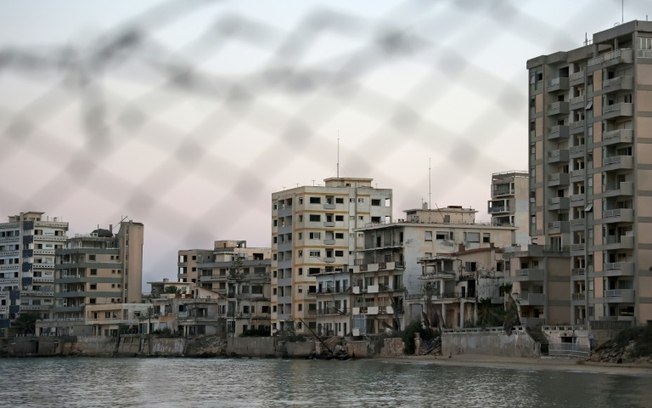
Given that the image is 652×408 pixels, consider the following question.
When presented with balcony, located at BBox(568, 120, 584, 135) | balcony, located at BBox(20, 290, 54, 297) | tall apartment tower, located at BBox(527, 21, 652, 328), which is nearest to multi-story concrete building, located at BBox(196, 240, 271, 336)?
balcony, located at BBox(20, 290, 54, 297)

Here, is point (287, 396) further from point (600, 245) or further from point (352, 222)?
point (352, 222)

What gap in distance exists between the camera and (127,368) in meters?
118

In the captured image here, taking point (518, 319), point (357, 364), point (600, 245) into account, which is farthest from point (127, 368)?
point (600, 245)

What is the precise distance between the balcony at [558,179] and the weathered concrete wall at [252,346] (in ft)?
141

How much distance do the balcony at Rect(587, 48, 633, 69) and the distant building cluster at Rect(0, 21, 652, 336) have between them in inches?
5.7

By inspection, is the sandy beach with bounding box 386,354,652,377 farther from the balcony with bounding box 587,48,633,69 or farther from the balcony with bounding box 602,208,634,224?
the balcony with bounding box 587,48,633,69

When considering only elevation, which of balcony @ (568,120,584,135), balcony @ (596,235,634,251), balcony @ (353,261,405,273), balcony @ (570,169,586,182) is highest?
balcony @ (568,120,584,135)

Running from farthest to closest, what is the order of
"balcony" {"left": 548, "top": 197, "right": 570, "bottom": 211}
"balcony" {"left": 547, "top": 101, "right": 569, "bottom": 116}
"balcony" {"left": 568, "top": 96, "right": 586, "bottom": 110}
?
"balcony" {"left": 548, "top": 197, "right": 570, "bottom": 211} < "balcony" {"left": 547, "top": 101, "right": 569, "bottom": 116} < "balcony" {"left": 568, "top": 96, "right": 586, "bottom": 110}

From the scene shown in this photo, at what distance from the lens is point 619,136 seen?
91.9 m

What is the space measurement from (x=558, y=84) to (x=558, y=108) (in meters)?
1.89

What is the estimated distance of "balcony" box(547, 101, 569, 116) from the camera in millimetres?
100438

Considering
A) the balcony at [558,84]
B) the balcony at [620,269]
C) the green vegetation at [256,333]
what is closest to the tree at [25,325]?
the green vegetation at [256,333]

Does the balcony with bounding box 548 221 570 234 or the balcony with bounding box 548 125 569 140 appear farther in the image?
the balcony with bounding box 548 221 570 234


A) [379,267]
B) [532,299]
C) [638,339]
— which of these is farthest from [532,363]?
[379,267]
